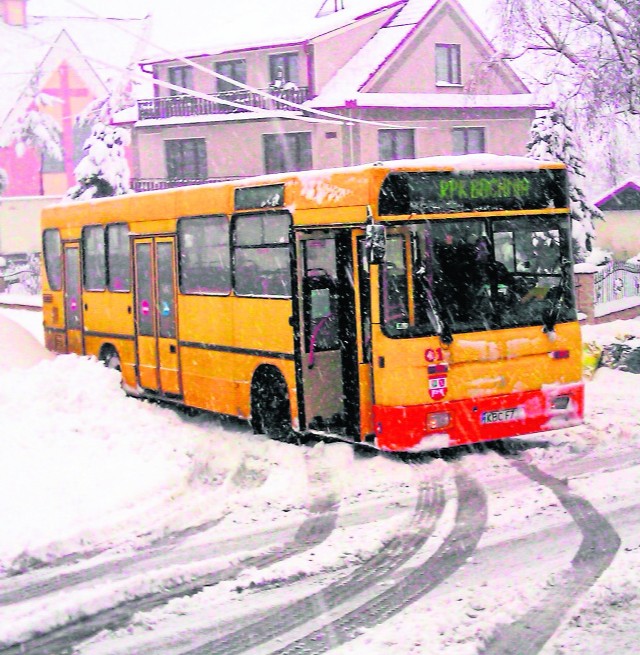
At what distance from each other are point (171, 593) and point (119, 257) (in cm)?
967

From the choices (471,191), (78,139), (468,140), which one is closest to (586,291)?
(471,191)

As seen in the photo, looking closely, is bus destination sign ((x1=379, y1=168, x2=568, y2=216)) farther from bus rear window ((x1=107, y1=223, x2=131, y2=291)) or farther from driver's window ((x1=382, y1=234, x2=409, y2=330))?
bus rear window ((x1=107, y1=223, x2=131, y2=291))

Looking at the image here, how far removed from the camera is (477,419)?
11289mm

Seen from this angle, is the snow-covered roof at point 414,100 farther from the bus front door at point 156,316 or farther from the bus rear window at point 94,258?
the bus front door at point 156,316

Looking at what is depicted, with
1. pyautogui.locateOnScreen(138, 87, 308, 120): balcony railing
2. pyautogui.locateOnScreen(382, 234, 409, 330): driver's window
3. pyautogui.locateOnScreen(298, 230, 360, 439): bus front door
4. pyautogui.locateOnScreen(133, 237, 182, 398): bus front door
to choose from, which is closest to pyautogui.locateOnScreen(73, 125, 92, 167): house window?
pyautogui.locateOnScreen(138, 87, 308, 120): balcony railing

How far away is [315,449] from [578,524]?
13.5 ft

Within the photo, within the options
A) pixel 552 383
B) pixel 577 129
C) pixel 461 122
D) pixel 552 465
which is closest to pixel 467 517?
pixel 552 465

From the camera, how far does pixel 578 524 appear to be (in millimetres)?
8781

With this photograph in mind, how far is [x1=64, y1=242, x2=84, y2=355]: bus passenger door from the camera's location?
59.6 feet

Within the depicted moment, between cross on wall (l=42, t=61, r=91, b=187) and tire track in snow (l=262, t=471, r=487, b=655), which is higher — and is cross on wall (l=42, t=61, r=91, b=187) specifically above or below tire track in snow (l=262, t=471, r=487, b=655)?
above

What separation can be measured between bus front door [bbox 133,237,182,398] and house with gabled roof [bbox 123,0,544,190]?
77.6 ft

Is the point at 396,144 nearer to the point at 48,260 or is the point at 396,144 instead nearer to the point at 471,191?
the point at 48,260

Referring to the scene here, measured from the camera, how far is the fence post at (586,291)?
76.5ft

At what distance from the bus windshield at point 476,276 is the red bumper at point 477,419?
0.69 meters
